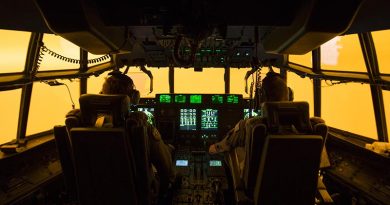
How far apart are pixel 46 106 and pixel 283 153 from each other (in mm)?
2409

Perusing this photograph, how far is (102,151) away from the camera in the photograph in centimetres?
172

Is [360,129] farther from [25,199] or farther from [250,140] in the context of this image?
[25,199]

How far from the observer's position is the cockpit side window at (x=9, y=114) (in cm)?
252

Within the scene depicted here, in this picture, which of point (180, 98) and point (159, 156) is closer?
point (159, 156)

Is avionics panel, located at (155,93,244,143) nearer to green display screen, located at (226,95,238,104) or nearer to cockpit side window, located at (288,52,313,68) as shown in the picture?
green display screen, located at (226,95,238,104)

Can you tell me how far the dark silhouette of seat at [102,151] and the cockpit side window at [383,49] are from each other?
7.34ft

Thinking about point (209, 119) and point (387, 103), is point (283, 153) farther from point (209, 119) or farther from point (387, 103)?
point (387, 103)

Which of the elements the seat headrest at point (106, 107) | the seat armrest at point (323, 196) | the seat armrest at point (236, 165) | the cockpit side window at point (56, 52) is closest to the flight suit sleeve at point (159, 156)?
the seat headrest at point (106, 107)

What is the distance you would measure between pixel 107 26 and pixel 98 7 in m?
0.11

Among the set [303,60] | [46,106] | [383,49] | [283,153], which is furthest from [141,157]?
[303,60]

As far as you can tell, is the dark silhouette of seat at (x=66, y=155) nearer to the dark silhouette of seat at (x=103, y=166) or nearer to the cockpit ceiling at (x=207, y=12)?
the dark silhouette of seat at (x=103, y=166)

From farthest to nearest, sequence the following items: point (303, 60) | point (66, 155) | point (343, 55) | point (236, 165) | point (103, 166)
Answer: point (303, 60)
point (343, 55)
point (236, 165)
point (66, 155)
point (103, 166)

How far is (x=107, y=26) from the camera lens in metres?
1.72

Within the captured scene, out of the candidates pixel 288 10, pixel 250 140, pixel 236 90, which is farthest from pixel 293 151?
pixel 236 90
